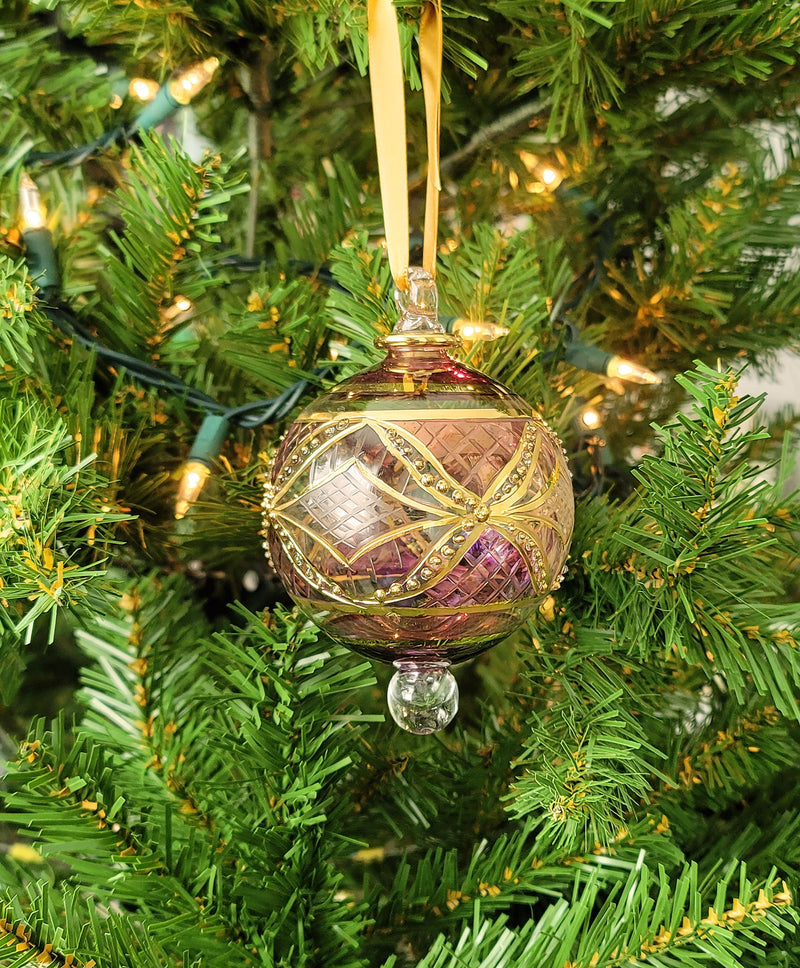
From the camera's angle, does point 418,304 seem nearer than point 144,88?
Yes

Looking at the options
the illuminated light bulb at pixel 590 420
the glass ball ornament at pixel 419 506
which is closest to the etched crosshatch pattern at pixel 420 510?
the glass ball ornament at pixel 419 506

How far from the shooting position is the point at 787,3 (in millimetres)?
344

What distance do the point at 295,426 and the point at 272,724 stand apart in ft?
0.34

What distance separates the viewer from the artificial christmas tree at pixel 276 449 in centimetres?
30

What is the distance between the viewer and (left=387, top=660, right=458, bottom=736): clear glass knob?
1.00ft

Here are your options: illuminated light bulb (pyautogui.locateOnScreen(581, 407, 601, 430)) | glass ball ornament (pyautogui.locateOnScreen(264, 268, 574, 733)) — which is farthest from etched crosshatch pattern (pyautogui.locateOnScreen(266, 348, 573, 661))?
illuminated light bulb (pyautogui.locateOnScreen(581, 407, 601, 430))

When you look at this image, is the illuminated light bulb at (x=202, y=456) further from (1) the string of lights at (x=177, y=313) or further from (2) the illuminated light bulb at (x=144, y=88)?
(2) the illuminated light bulb at (x=144, y=88)

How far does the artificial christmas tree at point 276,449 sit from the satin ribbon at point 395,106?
0.12 feet

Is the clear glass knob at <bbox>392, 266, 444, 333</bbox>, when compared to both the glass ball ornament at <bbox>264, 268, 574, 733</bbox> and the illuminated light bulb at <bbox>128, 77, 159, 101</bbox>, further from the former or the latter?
the illuminated light bulb at <bbox>128, 77, 159, 101</bbox>

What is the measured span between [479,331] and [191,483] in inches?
5.0

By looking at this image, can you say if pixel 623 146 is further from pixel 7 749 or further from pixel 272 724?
pixel 7 749

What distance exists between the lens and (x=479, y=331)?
357mm

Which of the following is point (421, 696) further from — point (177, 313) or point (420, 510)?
point (177, 313)

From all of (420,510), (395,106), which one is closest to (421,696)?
(420,510)
